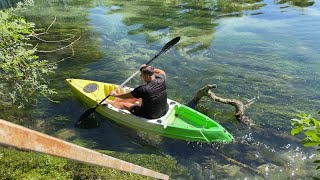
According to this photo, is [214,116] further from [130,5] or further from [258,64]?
[130,5]

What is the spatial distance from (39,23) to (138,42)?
694 centimetres

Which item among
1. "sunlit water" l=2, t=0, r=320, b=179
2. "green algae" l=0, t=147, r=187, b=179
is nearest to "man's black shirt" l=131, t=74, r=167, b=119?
"sunlit water" l=2, t=0, r=320, b=179

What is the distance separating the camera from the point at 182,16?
18.4 m

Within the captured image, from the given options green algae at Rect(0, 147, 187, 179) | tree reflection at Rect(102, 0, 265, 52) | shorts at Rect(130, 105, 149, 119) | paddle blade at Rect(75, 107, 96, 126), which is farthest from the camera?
tree reflection at Rect(102, 0, 265, 52)

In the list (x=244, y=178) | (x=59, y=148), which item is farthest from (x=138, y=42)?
(x=59, y=148)

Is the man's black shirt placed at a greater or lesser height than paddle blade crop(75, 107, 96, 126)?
greater

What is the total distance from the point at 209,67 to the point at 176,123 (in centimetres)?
443

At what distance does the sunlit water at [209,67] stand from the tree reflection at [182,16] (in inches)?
2.2

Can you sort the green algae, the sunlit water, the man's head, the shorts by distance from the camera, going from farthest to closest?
1. the shorts
2. the sunlit water
3. the man's head
4. the green algae

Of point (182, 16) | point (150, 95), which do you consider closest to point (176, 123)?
point (150, 95)

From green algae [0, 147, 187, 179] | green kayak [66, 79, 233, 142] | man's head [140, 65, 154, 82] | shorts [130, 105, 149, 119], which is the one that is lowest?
green kayak [66, 79, 233, 142]

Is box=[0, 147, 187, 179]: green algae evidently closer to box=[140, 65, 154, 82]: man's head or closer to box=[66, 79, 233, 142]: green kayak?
box=[66, 79, 233, 142]: green kayak

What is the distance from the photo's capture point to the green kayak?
7125 mm

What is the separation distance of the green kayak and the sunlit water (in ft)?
0.76
